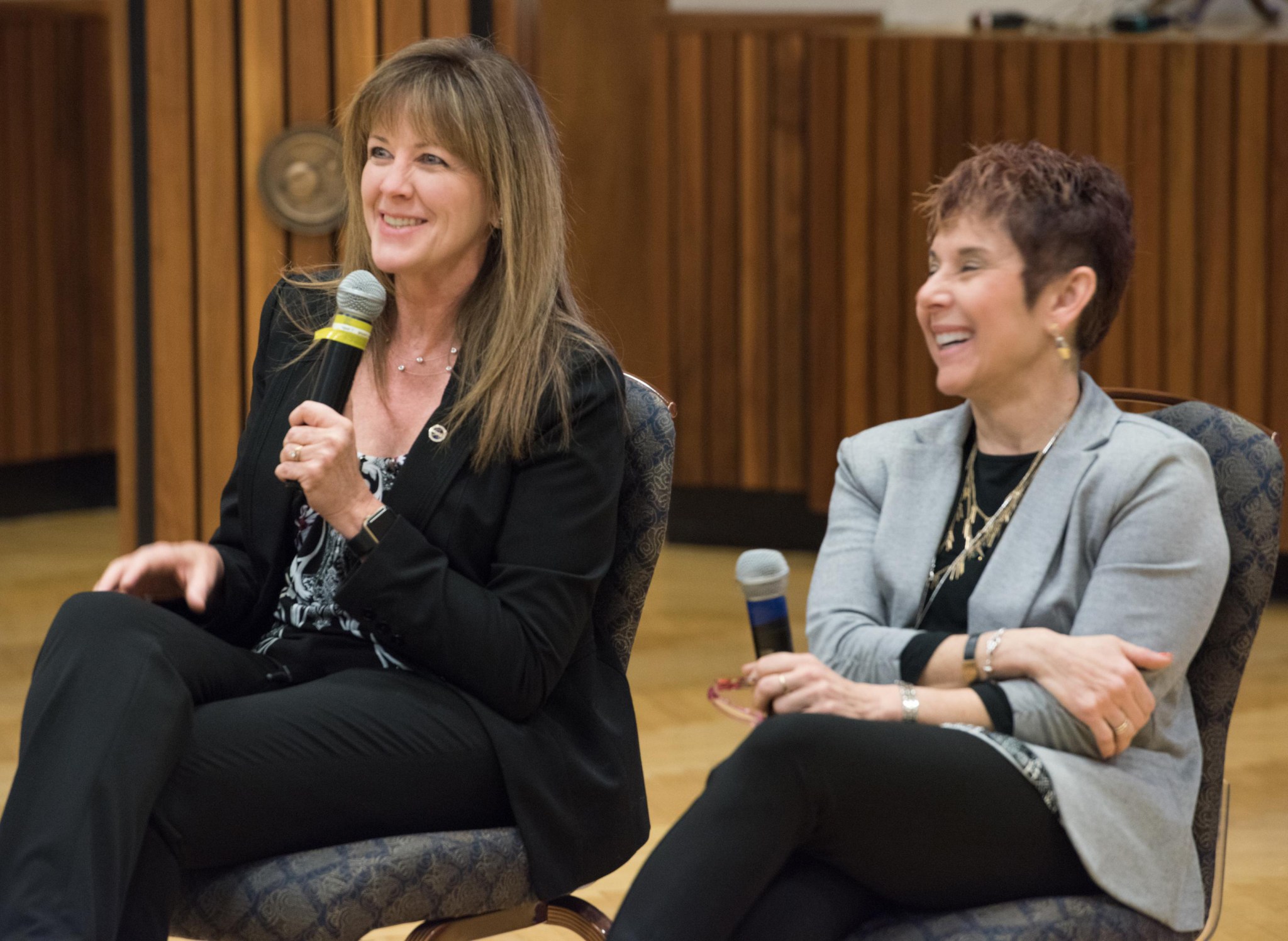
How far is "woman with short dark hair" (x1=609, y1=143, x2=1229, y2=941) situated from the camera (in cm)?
166

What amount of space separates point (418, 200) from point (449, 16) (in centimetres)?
189

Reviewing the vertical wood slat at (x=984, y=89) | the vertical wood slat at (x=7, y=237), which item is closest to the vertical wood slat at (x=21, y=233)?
the vertical wood slat at (x=7, y=237)

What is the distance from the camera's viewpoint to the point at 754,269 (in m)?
6.43

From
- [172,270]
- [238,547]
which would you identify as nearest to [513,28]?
[172,270]

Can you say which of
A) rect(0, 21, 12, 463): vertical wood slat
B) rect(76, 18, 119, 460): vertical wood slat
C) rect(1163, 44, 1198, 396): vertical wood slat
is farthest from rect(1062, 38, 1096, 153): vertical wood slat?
rect(0, 21, 12, 463): vertical wood slat

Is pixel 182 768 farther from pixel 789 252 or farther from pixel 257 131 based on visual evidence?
pixel 789 252

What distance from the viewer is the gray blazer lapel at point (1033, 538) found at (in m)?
1.85

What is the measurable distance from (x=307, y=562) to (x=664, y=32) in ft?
15.4

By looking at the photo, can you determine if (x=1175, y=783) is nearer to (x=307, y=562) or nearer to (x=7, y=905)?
(x=307, y=562)

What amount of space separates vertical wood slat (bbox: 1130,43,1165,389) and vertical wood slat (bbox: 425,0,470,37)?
2549mm

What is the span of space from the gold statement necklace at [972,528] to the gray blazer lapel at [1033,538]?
0.9 inches

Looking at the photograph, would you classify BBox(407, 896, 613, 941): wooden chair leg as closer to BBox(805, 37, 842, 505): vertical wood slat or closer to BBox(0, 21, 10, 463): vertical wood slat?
BBox(805, 37, 842, 505): vertical wood slat

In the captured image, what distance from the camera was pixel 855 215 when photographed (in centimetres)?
591

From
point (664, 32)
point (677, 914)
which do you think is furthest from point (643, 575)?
point (664, 32)
